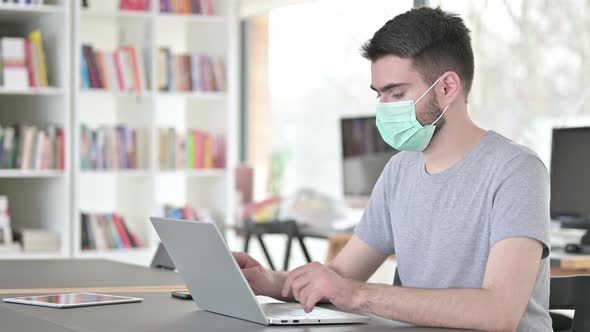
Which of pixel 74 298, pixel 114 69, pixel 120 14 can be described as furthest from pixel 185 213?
pixel 74 298

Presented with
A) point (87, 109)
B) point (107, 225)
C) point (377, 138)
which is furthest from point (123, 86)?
point (377, 138)

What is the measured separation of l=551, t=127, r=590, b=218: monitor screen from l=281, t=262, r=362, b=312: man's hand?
98.5 inches

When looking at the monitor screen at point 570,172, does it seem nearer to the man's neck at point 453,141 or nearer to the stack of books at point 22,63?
the man's neck at point 453,141

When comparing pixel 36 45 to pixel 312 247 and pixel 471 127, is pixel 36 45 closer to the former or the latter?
pixel 312 247

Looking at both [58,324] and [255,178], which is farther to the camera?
[255,178]

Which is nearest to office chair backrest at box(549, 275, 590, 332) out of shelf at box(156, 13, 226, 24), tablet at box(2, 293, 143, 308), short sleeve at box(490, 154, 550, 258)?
short sleeve at box(490, 154, 550, 258)

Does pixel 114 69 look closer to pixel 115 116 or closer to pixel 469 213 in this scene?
pixel 115 116

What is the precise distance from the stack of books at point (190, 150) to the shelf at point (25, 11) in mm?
857

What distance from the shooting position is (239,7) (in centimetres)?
671

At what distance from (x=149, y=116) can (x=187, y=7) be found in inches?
26.0

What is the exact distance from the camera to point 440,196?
7.24 ft

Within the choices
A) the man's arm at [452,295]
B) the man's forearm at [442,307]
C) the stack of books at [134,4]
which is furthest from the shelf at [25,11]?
the man's forearm at [442,307]

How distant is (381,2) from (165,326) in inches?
168

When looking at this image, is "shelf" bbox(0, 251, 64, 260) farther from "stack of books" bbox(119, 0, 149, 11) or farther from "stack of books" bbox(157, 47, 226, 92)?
"stack of books" bbox(119, 0, 149, 11)
